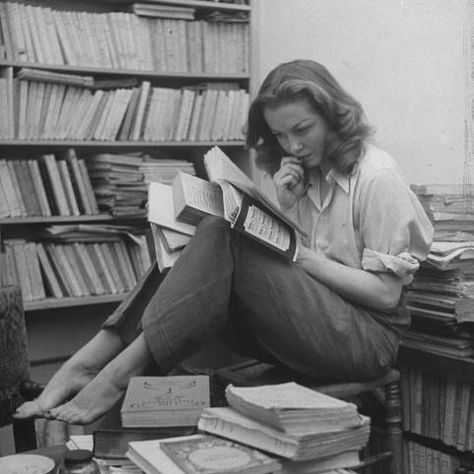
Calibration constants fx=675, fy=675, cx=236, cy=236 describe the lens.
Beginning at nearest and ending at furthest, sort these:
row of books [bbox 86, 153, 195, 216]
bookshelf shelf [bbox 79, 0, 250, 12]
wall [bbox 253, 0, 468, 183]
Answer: wall [bbox 253, 0, 468, 183]
row of books [bbox 86, 153, 195, 216]
bookshelf shelf [bbox 79, 0, 250, 12]

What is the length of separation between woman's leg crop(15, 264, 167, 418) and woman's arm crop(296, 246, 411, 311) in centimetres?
35

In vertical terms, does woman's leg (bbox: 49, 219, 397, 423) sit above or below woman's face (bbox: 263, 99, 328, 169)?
below

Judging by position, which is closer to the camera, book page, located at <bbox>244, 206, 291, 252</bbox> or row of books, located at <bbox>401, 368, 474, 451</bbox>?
book page, located at <bbox>244, 206, 291, 252</bbox>

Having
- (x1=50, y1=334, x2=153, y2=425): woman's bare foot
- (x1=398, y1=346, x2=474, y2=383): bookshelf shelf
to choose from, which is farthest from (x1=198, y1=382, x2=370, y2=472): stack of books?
(x1=398, y1=346, x2=474, y2=383): bookshelf shelf

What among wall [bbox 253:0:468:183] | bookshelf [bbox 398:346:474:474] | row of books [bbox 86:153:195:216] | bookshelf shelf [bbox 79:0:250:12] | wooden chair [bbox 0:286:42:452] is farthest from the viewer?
bookshelf shelf [bbox 79:0:250:12]

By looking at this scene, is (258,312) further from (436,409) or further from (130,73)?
(130,73)

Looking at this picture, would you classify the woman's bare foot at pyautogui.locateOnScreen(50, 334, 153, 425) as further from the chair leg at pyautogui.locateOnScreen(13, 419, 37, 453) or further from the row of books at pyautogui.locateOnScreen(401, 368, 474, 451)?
the row of books at pyautogui.locateOnScreen(401, 368, 474, 451)

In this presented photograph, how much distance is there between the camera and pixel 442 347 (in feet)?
5.23

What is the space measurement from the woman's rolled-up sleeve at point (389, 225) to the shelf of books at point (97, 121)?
1235mm

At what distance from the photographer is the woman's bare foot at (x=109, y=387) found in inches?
52.8

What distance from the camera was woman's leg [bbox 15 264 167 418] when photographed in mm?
1461

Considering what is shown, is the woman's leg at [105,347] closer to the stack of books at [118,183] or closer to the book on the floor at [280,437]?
the book on the floor at [280,437]

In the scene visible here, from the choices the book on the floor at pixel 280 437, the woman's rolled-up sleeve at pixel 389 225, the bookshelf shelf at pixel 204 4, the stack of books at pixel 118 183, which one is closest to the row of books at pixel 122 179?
the stack of books at pixel 118 183

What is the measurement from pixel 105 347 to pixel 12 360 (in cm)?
20
